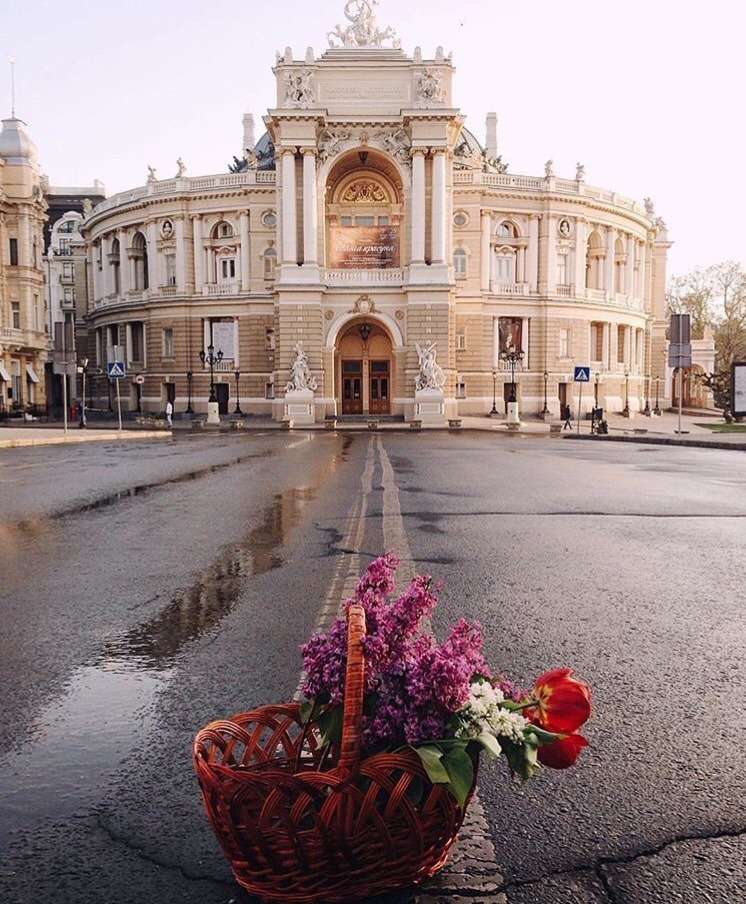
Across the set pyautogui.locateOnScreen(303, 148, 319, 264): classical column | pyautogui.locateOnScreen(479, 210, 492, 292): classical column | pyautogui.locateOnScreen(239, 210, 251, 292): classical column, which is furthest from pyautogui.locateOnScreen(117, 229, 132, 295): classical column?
pyautogui.locateOnScreen(479, 210, 492, 292): classical column

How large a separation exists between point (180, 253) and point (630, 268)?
3310cm

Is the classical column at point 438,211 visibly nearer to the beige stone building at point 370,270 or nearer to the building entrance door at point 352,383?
the beige stone building at point 370,270

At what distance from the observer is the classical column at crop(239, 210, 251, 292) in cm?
5575

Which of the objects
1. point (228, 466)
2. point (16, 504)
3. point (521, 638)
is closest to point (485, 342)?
point (228, 466)

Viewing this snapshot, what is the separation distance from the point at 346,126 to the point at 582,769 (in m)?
49.5

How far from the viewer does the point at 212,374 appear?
5200cm

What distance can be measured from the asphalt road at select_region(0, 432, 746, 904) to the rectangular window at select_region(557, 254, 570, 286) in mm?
47872

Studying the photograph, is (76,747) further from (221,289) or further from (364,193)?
(221,289)

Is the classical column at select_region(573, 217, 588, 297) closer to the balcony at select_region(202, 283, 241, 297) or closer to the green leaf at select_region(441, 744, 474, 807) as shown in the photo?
the balcony at select_region(202, 283, 241, 297)

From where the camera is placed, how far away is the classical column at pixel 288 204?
47938 millimetres

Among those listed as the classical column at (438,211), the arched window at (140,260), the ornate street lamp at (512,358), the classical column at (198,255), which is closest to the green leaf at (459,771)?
the classical column at (438,211)

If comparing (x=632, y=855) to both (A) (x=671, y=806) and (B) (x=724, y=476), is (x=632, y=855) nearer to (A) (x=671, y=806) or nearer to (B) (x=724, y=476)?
(A) (x=671, y=806)

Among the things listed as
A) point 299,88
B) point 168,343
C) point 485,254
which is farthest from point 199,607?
point 168,343

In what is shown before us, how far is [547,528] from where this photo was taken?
374 inches
